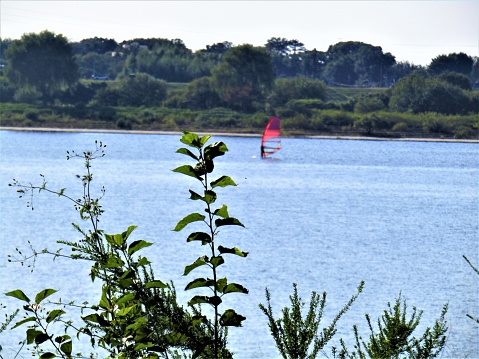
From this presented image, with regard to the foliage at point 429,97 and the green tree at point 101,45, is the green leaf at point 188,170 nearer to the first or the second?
the foliage at point 429,97

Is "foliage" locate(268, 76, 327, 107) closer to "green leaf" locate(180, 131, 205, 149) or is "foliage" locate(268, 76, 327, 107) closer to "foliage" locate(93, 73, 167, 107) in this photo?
"foliage" locate(93, 73, 167, 107)

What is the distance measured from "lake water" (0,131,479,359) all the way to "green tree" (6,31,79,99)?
1241 inches

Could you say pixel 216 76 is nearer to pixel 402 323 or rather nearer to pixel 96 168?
pixel 96 168

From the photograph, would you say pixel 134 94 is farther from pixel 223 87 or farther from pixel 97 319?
pixel 97 319

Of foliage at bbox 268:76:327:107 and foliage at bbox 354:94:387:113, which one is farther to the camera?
foliage at bbox 268:76:327:107

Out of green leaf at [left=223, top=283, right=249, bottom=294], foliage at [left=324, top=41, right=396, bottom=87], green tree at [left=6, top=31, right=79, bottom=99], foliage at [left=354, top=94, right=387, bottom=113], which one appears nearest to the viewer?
green leaf at [left=223, top=283, right=249, bottom=294]

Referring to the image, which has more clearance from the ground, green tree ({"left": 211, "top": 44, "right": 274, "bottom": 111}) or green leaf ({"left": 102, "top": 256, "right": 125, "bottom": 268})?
green tree ({"left": 211, "top": 44, "right": 274, "bottom": 111})

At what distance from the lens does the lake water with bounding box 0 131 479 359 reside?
23578 millimetres

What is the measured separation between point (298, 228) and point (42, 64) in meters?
93.6

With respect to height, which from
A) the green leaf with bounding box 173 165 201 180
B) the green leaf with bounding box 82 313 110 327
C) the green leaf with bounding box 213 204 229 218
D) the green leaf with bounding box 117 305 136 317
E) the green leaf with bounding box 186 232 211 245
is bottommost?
the green leaf with bounding box 82 313 110 327

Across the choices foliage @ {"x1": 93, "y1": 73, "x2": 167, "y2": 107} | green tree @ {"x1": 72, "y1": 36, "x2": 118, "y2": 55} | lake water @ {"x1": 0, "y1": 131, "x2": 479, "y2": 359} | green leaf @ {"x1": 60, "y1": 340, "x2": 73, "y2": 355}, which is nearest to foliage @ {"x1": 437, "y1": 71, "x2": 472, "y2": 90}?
lake water @ {"x1": 0, "y1": 131, "x2": 479, "y2": 359}

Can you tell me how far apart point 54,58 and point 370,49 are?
64296mm

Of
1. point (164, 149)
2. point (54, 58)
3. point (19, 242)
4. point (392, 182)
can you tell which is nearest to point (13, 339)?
point (19, 242)

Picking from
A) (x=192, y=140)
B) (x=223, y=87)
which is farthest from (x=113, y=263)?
(x=223, y=87)
